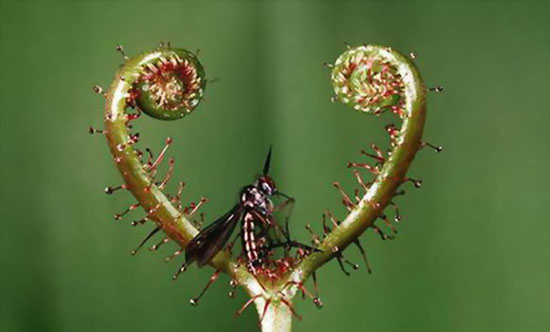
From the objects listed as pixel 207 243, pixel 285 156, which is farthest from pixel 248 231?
pixel 285 156

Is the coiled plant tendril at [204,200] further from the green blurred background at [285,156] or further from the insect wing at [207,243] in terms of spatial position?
the green blurred background at [285,156]

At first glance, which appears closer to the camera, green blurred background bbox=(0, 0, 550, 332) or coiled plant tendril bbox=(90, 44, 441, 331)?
coiled plant tendril bbox=(90, 44, 441, 331)

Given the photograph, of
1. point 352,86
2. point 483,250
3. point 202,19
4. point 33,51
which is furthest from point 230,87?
point 352,86

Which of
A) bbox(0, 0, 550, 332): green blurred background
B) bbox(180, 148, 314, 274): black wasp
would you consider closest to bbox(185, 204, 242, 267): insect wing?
bbox(180, 148, 314, 274): black wasp

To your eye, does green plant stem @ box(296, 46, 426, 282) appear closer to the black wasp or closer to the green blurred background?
the black wasp

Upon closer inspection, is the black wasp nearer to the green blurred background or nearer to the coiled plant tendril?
the coiled plant tendril

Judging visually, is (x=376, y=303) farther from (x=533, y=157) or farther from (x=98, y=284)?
(x=98, y=284)

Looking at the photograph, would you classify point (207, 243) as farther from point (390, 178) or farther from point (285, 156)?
point (285, 156)
